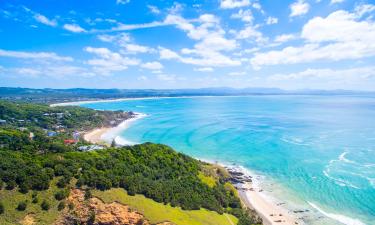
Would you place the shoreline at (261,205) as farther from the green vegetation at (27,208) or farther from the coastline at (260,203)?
the green vegetation at (27,208)

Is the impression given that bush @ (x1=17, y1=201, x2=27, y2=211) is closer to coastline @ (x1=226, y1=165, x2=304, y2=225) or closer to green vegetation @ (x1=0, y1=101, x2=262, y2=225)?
green vegetation @ (x1=0, y1=101, x2=262, y2=225)

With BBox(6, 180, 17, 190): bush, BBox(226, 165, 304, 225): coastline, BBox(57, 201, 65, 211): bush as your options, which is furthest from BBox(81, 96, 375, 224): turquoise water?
BBox(6, 180, 17, 190): bush

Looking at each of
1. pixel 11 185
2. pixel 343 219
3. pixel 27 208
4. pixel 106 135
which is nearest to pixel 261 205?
pixel 343 219

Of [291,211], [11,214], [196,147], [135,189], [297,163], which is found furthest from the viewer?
[196,147]

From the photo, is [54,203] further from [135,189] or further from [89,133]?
[89,133]

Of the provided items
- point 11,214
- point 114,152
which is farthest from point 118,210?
point 114,152

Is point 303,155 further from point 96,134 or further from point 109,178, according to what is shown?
point 96,134
